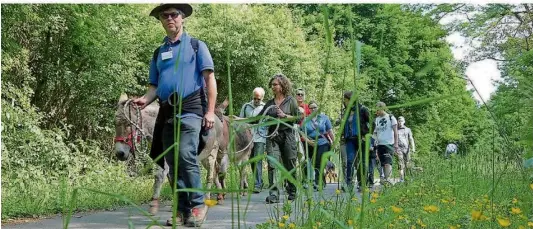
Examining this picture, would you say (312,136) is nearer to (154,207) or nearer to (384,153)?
(384,153)

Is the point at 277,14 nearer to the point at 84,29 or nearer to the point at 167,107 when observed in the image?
the point at 84,29

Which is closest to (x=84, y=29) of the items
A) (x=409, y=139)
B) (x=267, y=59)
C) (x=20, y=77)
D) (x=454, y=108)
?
(x=20, y=77)

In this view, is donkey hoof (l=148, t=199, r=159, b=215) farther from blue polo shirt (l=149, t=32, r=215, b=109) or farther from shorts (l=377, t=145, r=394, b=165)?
shorts (l=377, t=145, r=394, b=165)

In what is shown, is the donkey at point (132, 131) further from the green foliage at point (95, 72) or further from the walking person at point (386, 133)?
the walking person at point (386, 133)

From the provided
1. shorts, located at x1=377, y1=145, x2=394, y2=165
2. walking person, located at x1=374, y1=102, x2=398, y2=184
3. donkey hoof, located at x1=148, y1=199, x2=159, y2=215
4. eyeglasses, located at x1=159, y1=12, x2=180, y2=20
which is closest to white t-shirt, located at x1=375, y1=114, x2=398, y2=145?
walking person, located at x1=374, y1=102, x2=398, y2=184

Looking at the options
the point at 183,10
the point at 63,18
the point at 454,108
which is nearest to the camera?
the point at 183,10

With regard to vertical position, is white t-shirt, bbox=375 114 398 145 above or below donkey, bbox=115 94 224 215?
above

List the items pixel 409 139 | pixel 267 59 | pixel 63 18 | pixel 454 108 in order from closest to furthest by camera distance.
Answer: pixel 63 18 < pixel 409 139 < pixel 267 59 < pixel 454 108

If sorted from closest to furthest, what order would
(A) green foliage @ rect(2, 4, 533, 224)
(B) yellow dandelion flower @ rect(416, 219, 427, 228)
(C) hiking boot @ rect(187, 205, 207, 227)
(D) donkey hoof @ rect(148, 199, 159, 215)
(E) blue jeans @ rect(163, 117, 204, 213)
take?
1. (C) hiking boot @ rect(187, 205, 207, 227)
2. (B) yellow dandelion flower @ rect(416, 219, 427, 228)
3. (E) blue jeans @ rect(163, 117, 204, 213)
4. (D) donkey hoof @ rect(148, 199, 159, 215)
5. (A) green foliage @ rect(2, 4, 533, 224)

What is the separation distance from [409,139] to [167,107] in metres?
12.1

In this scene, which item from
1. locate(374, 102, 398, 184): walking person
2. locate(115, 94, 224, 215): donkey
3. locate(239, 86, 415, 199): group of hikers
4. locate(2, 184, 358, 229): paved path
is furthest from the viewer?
locate(374, 102, 398, 184): walking person

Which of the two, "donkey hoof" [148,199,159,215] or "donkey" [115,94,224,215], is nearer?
"donkey hoof" [148,199,159,215]

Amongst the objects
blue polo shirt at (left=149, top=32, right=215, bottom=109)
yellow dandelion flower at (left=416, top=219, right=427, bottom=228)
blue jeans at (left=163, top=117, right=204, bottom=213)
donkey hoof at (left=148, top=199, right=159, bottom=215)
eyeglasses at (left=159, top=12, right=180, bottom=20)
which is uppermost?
eyeglasses at (left=159, top=12, right=180, bottom=20)

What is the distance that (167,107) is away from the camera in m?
6.05
